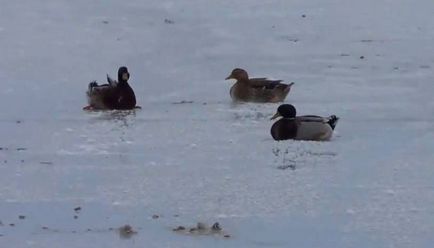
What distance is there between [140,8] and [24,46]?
269 cm

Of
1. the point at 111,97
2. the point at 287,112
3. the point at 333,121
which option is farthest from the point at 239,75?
the point at 333,121

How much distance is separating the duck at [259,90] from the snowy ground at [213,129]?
95mm

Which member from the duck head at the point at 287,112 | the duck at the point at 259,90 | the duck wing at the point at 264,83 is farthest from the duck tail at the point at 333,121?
the duck wing at the point at 264,83

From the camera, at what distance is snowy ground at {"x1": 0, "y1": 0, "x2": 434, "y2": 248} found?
553 cm

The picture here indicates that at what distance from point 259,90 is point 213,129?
5.37ft

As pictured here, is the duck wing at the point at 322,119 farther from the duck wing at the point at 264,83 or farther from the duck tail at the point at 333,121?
the duck wing at the point at 264,83

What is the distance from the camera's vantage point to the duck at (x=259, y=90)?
9227mm

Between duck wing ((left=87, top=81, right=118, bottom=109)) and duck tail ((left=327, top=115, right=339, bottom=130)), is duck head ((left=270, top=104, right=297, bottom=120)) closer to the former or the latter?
duck tail ((left=327, top=115, right=339, bottom=130))

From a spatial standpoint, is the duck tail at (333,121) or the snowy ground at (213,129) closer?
the snowy ground at (213,129)

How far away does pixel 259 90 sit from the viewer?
375 inches

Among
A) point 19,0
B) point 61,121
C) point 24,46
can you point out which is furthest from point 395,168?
point 19,0

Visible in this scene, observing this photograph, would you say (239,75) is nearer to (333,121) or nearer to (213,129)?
(213,129)

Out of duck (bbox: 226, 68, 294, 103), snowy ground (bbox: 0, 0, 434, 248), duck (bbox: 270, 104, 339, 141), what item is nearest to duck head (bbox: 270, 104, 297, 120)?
duck (bbox: 270, 104, 339, 141)

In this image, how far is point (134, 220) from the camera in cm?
554
